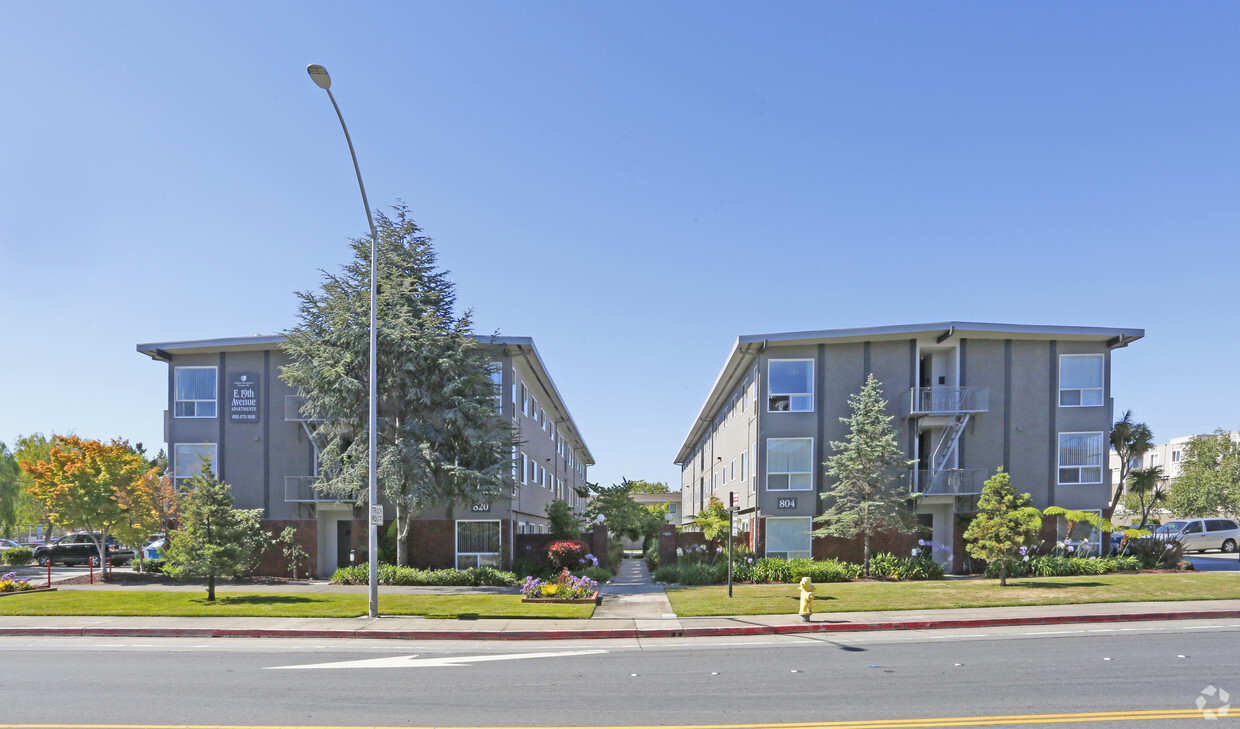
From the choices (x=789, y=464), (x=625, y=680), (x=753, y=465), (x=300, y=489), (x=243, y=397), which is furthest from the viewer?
(x=753, y=465)

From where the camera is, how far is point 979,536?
22.9 meters

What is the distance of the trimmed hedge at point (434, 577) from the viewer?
79.5ft

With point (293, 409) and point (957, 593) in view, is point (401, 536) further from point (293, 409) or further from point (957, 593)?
point (957, 593)

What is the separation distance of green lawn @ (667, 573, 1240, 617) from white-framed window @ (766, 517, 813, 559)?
3.72 meters

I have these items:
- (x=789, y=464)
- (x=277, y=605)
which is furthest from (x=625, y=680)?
(x=789, y=464)

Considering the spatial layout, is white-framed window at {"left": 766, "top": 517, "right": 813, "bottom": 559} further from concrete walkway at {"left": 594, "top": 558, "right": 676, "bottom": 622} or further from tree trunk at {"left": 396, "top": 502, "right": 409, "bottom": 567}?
tree trunk at {"left": 396, "top": 502, "right": 409, "bottom": 567}

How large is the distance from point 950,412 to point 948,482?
2564 mm

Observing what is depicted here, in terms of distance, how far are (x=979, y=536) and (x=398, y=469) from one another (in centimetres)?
1814

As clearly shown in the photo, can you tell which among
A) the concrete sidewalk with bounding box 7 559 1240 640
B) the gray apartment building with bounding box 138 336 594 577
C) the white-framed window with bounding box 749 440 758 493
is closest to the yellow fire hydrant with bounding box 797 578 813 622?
the concrete sidewalk with bounding box 7 559 1240 640

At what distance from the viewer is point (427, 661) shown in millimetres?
12148

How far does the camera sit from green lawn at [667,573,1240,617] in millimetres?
18031

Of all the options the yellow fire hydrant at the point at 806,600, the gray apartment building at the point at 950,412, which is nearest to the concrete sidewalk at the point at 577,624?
the yellow fire hydrant at the point at 806,600

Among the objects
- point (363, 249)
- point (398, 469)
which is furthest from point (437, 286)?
point (398, 469)

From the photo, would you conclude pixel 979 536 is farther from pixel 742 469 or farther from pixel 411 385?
pixel 411 385
